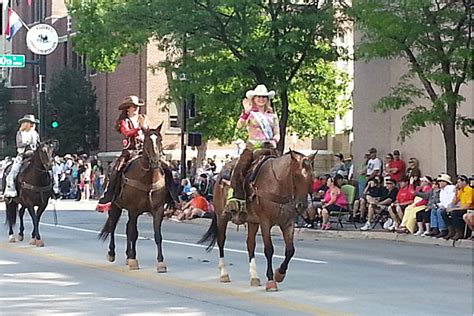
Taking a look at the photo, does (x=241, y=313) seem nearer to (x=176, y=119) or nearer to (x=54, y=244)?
(x=54, y=244)

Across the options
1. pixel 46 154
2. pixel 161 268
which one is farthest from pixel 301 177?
pixel 46 154

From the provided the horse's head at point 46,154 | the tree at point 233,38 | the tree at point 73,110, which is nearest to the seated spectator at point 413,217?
the tree at point 233,38

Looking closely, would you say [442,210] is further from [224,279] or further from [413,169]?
[224,279]

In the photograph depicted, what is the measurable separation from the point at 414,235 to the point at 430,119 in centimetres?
288

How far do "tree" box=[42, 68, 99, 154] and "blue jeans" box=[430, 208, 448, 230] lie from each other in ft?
123

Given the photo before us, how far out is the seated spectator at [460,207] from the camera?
21.6 meters

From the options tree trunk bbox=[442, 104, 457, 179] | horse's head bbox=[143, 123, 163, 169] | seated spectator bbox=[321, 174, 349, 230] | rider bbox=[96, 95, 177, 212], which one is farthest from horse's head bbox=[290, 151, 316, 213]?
seated spectator bbox=[321, 174, 349, 230]

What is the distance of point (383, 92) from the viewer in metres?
32.1

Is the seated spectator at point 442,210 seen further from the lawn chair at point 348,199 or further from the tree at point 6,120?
the tree at point 6,120

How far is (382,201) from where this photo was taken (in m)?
25.4

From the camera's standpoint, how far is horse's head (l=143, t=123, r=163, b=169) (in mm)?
15328

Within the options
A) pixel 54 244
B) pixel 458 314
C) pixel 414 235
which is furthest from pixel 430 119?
pixel 458 314

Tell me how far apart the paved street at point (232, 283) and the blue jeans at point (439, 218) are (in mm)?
870

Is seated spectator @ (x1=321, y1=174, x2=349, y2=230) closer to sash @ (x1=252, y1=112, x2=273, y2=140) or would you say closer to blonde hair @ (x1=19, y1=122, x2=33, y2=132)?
blonde hair @ (x1=19, y1=122, x2=33, y2=132)
